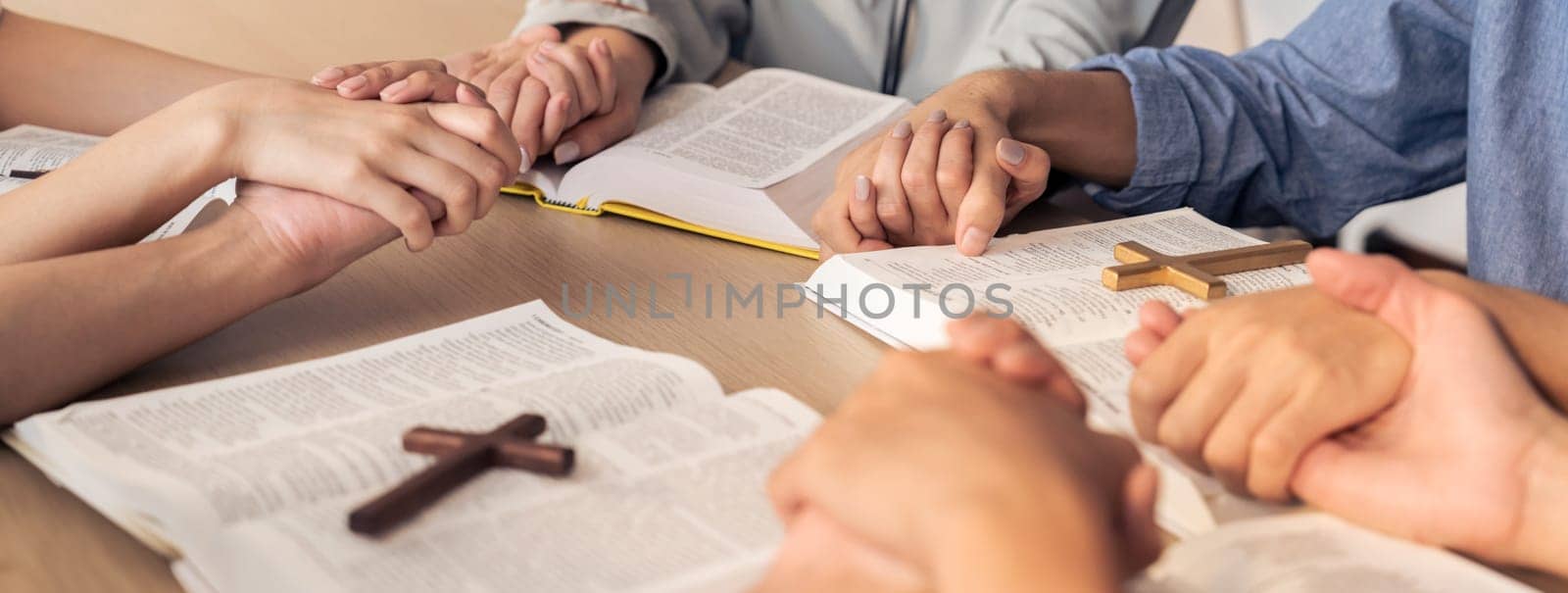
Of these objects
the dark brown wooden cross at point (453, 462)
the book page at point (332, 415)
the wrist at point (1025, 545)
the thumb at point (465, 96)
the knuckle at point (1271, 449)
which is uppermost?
the wrist at point (1025, 545)

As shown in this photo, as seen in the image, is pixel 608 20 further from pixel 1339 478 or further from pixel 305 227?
pixel 1339 478

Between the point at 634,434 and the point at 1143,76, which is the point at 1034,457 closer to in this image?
the point at 634,434

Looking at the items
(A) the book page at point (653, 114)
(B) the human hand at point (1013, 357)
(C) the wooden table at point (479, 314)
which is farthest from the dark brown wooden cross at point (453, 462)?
(A) the book page at point (653, 114)

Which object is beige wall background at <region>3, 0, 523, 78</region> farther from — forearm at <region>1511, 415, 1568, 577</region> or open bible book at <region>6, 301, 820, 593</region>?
forearm at <region>1511, 415, 1568, 577</region>

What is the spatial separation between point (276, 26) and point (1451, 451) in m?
2.12

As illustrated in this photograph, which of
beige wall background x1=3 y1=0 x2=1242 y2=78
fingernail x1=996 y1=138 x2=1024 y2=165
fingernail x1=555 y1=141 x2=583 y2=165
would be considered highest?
fingernail x1=996 y1=138 x2=1024 y2=165

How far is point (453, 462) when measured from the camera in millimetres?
590

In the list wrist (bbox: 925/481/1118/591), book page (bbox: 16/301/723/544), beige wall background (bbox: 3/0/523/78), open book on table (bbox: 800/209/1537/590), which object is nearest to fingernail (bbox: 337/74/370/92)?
book page (bbox: 16/301/723/544)

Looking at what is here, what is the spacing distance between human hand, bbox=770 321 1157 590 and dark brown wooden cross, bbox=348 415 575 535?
7.4 inches

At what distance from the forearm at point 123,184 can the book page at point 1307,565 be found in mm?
669

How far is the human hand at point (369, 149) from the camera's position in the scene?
87 centimetres

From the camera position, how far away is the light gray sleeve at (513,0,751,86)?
56.5 inches

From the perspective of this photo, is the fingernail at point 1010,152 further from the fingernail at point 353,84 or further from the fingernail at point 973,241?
the fingernail at point 353,84

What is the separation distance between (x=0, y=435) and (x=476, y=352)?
0.85ft
